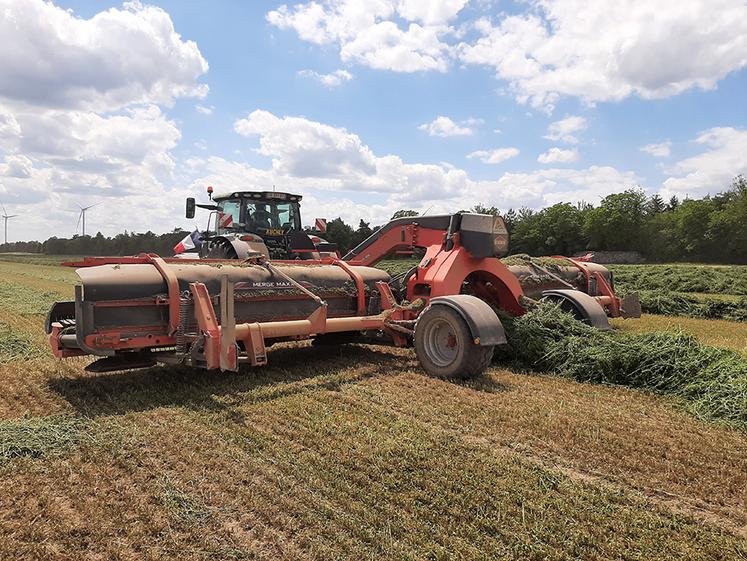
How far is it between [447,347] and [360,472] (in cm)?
305

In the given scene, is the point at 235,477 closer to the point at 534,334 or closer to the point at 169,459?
the point at 169,459

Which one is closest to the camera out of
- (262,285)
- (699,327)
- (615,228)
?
(262,285)

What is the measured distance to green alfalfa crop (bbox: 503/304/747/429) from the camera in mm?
5121

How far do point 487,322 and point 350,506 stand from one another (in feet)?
10.7

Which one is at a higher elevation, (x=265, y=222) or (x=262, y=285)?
(x=265, y=222)

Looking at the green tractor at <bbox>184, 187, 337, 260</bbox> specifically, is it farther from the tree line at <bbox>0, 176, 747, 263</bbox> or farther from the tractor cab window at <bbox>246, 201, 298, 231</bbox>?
the tree line at <bbox>0, 176, 747, 263</bbox>

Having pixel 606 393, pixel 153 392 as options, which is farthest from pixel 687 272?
pixel 153 392

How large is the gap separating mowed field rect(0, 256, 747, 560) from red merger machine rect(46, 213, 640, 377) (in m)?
0.44

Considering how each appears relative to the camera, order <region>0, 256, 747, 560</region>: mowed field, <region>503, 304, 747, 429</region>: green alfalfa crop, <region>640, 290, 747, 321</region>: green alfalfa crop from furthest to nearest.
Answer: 1. <region>640, 290, 747, 321</region>: green alfalfa crop
2. <region>503, 304, 747, 429</region>: green alfalfa crop
3. <region>0, 256, 747, 560</region>: mowed field

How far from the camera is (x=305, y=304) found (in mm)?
7074

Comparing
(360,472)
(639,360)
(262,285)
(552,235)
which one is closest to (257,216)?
(262,285)

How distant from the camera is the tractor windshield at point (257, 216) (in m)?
11.6

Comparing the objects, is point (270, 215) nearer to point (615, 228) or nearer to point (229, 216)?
point (229, 216)

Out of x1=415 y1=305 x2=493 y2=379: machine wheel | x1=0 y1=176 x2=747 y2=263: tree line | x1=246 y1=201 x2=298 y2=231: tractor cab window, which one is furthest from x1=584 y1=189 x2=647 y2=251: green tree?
x1=415 y1=305 x2=493 y2=379: machine wheel
